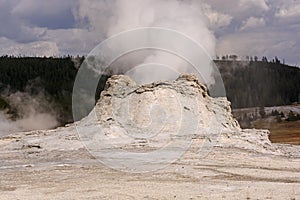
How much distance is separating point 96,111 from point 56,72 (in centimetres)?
7041

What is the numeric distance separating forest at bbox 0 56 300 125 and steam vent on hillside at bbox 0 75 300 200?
53109mm

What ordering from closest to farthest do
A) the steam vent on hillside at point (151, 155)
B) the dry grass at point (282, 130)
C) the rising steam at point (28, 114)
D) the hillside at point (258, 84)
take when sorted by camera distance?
the steam vent on hillside at point (151, 155) → the dry grass at point (282, 130) → the rising steam at point (28, 114) → the hillside at point (258, 84)

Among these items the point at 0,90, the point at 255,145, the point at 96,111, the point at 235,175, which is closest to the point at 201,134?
the point at 255,145

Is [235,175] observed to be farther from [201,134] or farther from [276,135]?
[276,135]

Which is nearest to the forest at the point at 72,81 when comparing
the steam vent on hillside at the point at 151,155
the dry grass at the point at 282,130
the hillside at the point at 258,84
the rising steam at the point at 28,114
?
the hillside at the point at 258,84

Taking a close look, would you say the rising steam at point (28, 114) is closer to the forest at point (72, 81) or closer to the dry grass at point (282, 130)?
the forest at point (72, 81)

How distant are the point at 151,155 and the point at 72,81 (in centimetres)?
7449

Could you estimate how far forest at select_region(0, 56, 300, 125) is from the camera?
96.6m

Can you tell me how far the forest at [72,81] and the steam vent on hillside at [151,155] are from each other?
174ft

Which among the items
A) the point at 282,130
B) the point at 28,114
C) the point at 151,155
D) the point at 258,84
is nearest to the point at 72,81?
the point at 28,114

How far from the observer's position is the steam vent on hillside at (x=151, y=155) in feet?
59.5

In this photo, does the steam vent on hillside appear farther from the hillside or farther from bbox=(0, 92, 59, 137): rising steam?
the hillside

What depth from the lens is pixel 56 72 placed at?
4134 inches

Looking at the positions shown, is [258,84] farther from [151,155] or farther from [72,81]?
[151,155]
